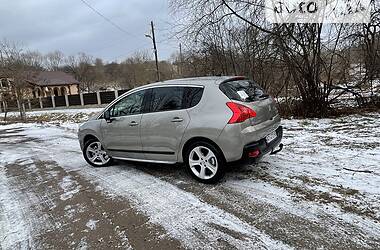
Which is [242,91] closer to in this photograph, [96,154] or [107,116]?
[107,116]

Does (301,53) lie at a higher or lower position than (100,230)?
higher

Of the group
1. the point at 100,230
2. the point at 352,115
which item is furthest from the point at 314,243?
the point at 352,115

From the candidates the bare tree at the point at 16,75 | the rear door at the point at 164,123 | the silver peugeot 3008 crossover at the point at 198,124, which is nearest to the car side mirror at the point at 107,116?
the silver peugeot 3008 crossover at the point at 198,124

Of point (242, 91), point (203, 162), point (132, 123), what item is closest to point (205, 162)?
point (203, 162)

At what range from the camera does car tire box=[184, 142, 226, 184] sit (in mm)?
4133

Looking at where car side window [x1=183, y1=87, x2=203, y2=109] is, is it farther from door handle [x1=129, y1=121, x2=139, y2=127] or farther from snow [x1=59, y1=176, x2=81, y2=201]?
snow [x1=59, y1=176, x2=81, y2=201]

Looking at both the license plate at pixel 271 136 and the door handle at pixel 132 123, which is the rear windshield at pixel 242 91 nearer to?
the license plate at pixel 271 136

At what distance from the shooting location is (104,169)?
5738 millimetres

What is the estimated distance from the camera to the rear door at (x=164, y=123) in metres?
4.45

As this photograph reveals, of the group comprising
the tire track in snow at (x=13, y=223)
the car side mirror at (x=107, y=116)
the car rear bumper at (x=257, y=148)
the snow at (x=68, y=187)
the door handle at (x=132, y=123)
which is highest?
the car side mirror at (x=107, y=116)

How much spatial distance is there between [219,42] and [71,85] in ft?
177

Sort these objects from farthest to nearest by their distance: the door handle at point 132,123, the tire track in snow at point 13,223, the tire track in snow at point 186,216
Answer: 1. the door handle at point 132,123
2. the tire track in snow at point 13,223
3. the tire track in snow at point 186,216

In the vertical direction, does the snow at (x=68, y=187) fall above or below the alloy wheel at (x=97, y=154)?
below

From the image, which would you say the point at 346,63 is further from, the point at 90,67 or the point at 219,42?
the point at 90,67
